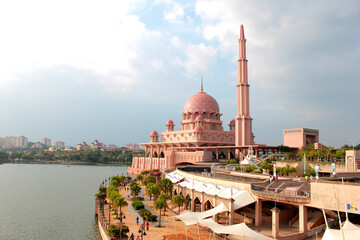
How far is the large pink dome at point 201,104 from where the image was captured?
233 feet

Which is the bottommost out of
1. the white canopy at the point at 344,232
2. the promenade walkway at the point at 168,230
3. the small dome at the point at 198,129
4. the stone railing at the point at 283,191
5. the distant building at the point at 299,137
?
the promenade walkway at the point at 168,230

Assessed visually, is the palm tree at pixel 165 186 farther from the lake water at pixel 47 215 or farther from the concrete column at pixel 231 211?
the concrete column at pixel 231 211

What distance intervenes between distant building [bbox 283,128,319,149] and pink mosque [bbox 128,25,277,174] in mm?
3848

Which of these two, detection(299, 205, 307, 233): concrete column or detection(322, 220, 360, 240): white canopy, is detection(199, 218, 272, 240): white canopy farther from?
detection(299, 205, 307, 233): concrete column

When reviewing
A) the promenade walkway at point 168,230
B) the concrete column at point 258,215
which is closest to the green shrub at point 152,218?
the promenade walkway at point 168,230

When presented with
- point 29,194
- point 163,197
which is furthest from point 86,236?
point 29,194

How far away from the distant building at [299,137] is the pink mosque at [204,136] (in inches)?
152

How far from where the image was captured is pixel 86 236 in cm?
2491

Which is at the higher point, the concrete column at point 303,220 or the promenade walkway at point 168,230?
the concrete column at point 303,220

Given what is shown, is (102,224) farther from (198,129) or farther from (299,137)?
(299,137)

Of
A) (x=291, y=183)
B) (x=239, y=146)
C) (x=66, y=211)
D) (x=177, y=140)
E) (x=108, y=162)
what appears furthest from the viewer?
(x=108, y=162)

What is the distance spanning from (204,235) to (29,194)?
33.6 m

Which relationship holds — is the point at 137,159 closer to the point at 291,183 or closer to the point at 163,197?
the point at 163,197

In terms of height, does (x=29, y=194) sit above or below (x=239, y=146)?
below
